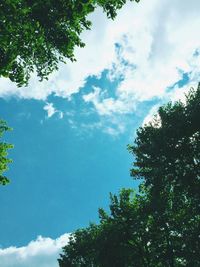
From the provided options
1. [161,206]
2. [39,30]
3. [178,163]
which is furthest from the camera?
[161,206]

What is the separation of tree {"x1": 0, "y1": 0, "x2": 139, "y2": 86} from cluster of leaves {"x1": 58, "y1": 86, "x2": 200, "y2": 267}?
13.2m

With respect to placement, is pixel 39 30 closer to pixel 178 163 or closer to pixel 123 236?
pixel 178 163

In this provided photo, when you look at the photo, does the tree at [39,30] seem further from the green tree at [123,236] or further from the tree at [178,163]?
the green tree at [123,236]

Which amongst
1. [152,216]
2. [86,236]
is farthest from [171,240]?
[86,236]

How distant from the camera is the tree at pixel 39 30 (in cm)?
1385

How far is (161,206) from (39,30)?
2246 cm

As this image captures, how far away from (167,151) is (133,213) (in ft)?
34.0

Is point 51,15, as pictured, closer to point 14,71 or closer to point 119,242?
point 14,71

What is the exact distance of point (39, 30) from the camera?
50.2 ft

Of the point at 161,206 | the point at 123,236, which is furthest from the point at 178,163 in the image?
the point at 123,236

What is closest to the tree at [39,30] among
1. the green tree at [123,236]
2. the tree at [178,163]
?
the tree at [178,163]

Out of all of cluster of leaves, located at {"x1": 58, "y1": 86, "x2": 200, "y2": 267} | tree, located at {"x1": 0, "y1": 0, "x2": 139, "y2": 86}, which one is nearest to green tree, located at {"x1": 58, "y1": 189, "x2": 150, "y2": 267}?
cluster of leaves, located at {"x1": 58, "y1": 86, "x2": 200, "y2": 267}

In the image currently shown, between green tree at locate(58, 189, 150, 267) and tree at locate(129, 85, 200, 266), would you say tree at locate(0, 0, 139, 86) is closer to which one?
tree at locate(129, 85, 200, 266)

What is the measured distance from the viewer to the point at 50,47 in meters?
18.1
